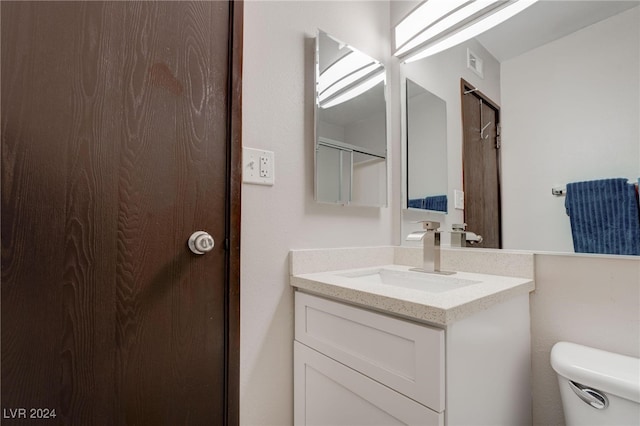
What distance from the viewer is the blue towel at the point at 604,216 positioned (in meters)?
0.83

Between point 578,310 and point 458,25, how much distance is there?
1142 millimetres

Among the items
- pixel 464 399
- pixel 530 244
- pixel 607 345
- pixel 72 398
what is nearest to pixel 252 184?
pixel 72 398

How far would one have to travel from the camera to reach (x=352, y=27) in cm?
134

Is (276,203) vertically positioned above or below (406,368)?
above

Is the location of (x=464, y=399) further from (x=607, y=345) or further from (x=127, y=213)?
(x=127, y=213)

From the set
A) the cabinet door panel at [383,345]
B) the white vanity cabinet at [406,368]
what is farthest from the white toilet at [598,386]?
the cabinet door panel at [383,345]

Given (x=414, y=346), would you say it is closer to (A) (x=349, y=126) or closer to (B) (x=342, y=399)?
(B) (x=342, y=399)

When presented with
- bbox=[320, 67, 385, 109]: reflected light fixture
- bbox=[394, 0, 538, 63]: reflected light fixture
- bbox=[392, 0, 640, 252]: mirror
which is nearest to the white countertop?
bbox=[392, 0, 640, 252]: mirror

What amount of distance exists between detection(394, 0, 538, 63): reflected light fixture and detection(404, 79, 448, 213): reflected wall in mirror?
0.15 m

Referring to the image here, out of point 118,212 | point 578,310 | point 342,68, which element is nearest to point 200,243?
point 118,212

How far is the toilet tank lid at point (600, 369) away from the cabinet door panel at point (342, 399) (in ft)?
1.30

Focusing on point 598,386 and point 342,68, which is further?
point 342,68

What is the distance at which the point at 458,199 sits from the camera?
4.10ft

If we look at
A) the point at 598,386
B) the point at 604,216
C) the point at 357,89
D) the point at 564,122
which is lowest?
the point at 598,386
